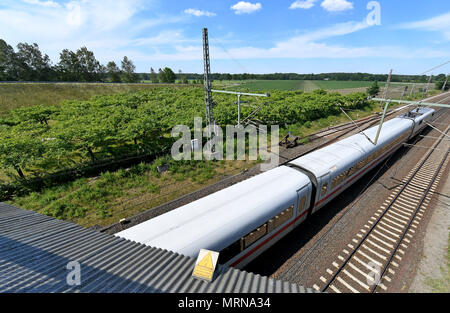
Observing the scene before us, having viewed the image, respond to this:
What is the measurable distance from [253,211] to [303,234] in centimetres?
507

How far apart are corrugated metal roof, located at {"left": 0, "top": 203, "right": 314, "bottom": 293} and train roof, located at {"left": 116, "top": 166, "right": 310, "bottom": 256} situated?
1102 mm

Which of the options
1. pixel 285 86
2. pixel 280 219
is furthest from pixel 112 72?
pixel 280 219

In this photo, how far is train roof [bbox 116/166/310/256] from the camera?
Result: 6590 millimetres

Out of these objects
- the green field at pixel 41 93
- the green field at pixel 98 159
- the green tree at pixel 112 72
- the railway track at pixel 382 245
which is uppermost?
the green tree at pixel 112 72

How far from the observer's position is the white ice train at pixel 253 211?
267 inches

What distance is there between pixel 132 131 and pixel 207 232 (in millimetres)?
16559

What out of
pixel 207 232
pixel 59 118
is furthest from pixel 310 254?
pixel 59 118

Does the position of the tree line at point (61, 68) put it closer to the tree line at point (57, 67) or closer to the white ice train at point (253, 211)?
the tree line at point (57, 67)

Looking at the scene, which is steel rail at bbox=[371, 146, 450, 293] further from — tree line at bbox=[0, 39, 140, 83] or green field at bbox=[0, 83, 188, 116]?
tree line at bbox=[0, 39, 140, 83]

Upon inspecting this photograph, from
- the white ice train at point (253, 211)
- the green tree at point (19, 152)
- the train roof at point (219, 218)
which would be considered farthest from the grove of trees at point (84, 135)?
the train roof at point (219, 218)

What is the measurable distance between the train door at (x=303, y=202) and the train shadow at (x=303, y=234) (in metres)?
1.13

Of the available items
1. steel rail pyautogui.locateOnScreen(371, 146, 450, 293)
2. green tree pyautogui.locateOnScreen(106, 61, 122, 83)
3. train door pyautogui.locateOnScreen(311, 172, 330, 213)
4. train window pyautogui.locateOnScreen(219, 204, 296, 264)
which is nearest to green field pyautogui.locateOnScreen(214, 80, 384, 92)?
green tree pyautogui.locateOnScreen(106, 61, 122, 83)
